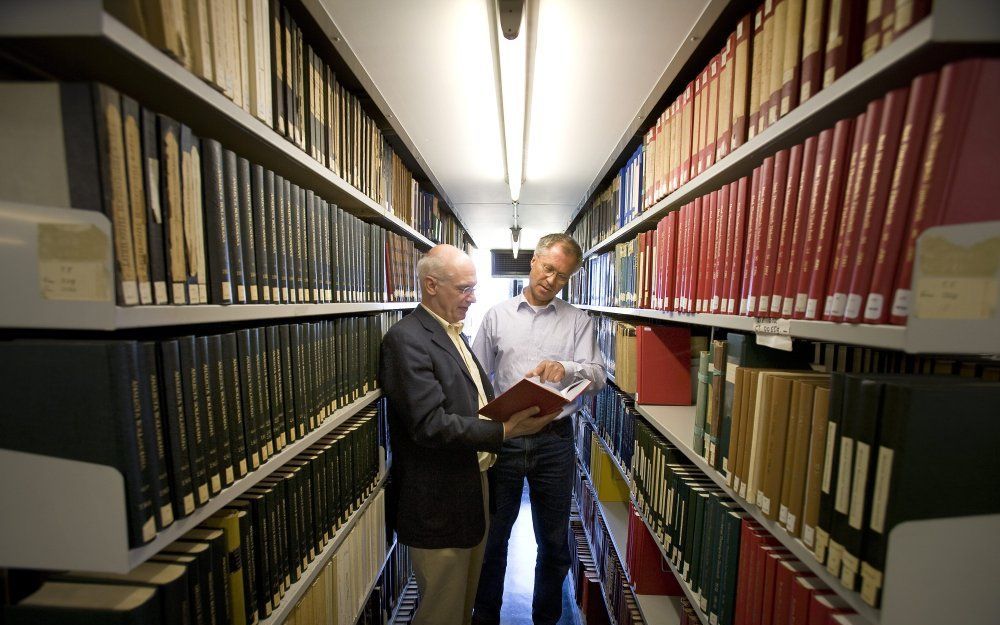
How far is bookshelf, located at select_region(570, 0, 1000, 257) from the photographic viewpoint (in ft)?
1.64

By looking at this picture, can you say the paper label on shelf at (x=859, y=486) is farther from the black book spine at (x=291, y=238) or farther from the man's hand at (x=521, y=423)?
the black book spine at (x=291, y=238)

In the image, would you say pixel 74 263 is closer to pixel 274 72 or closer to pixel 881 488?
pixel 274 72

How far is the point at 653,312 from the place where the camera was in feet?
4.84

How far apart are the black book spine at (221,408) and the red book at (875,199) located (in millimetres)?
1131

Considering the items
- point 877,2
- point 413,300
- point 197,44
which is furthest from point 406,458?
point 877,2

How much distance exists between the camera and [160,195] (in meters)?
0.67

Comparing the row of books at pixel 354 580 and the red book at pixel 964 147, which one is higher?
the red book at pixel 964 147

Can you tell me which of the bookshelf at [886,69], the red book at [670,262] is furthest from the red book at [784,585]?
the bookshelf at [886,69]

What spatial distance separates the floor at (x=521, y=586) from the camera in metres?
2.35

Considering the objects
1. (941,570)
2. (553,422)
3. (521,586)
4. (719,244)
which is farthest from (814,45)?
(521,586)

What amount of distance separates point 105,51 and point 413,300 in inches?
70.6

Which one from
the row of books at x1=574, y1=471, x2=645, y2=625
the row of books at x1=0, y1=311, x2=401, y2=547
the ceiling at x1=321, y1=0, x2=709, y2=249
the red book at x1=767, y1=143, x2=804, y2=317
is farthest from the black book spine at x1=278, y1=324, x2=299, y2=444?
the row of books at x1=574, y1=471, x2=645, y2=625

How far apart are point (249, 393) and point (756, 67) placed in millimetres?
1394

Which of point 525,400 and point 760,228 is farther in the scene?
point 525,400
